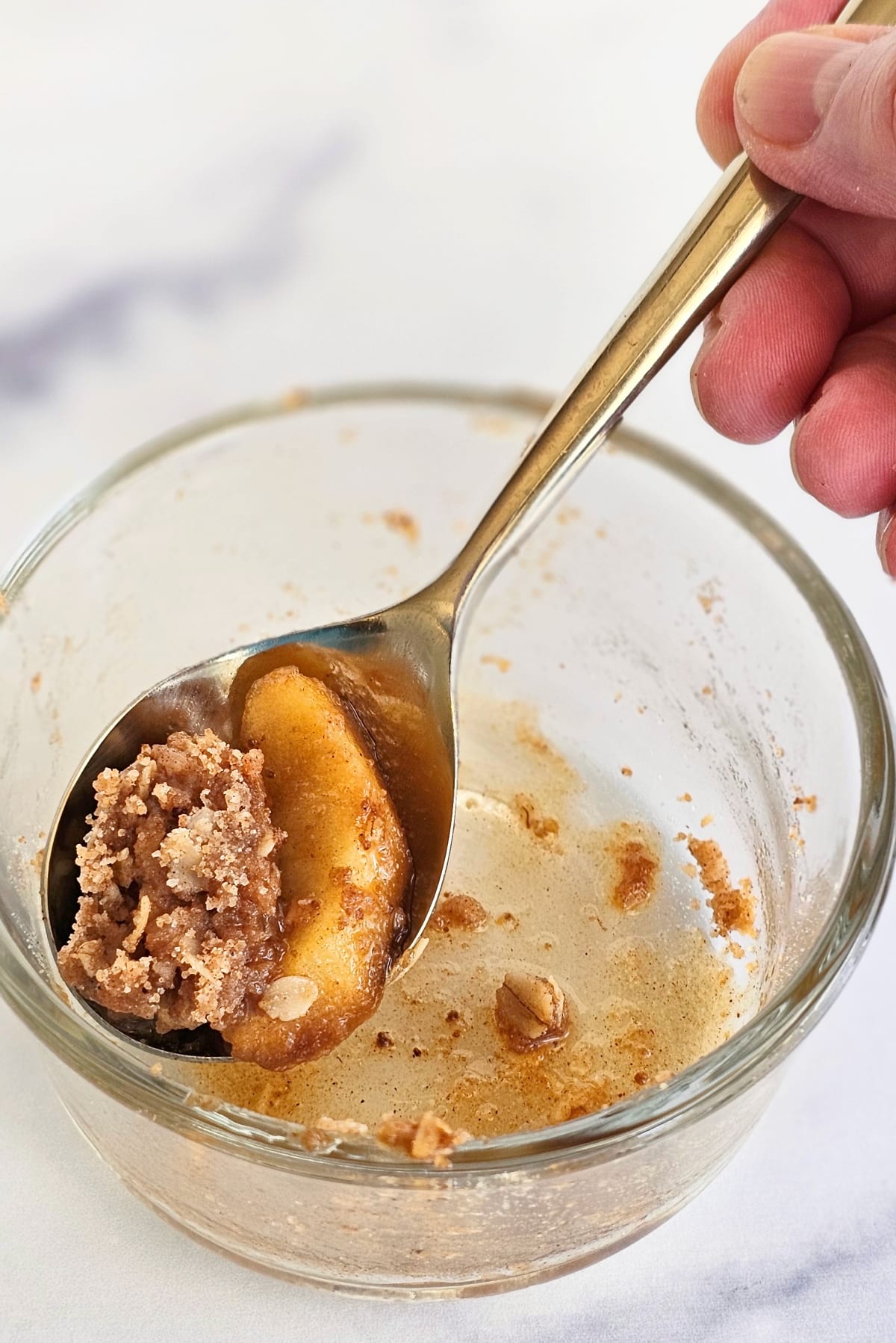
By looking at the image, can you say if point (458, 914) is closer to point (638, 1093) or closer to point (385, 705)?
point (385, 705)

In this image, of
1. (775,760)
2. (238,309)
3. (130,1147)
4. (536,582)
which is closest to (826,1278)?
(775,760)

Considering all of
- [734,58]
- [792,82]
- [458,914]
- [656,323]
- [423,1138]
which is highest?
[734,58]

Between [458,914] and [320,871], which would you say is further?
[458,914]

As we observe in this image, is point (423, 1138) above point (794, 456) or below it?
below

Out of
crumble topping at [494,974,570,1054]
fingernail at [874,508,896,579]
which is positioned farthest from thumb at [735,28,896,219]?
crumble topping at [494,974,570,1054]

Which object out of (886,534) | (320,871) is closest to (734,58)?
(886,534)

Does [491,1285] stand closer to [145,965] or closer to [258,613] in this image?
[145,965]

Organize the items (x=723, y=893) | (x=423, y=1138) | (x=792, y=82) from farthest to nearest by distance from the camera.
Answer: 1. (x=723, y=893)
2. (x=792, y=82)
3. (x=423, y=1138)
